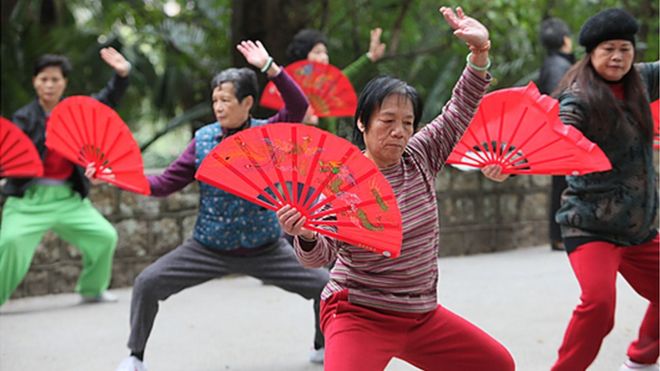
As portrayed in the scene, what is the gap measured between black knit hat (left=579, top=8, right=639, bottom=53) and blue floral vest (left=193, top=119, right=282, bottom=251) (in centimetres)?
165

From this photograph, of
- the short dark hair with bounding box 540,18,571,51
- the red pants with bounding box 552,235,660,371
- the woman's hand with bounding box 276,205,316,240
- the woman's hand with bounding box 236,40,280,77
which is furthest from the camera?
the short dark hair with bounding box 540,18,571,51

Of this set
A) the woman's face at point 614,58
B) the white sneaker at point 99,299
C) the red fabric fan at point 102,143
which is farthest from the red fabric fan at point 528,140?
the white sneaker at point 99,299

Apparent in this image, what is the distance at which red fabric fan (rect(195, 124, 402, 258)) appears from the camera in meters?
2.57

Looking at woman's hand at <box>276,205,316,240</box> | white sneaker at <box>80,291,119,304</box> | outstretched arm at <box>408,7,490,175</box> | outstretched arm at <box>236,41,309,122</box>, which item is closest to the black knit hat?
outstretched arm at <box>408,7,490,175</box>

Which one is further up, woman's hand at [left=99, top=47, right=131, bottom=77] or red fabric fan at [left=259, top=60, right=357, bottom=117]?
woman's hand at [left=99, top=47, right=131, bottom=77]

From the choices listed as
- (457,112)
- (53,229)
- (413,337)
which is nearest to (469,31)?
(457,112)

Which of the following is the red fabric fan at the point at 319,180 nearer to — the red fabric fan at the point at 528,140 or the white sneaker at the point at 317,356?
the red fabric fan at the point at 528,140

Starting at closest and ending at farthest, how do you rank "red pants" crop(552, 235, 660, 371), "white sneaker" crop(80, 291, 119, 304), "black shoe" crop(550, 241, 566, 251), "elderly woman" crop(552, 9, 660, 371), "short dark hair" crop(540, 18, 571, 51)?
1. "red pants" crop(552, 235, 660, 371)
2. "elderly woman" crop(552, 9, 660, 371)
3. "white sneaker" crop(80, 291, 119, 304)
4. "short dark hair" crop(540, 18, 571, 51)
5. "black shoe" crop(550, 241, 566, 251)

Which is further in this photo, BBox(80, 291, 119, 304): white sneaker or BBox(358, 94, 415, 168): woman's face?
BBox(80, 291, 119, 304): white sneaker

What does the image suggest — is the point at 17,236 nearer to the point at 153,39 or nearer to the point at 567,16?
the point at 153,39

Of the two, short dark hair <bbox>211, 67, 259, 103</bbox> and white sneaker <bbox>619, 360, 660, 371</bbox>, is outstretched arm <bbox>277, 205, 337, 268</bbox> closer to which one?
short dark hair <bbox>211, 67, 259, 103</bbox>

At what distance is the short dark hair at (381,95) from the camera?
2865 mm

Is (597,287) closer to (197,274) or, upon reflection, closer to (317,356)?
(317,356)

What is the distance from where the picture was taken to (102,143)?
14.2ft
